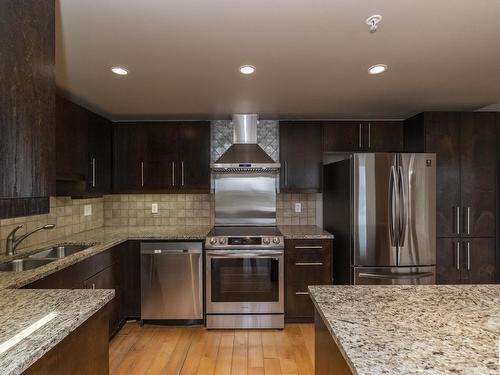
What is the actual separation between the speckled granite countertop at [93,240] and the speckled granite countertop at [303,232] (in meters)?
0.86

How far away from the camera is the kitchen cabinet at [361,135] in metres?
3.54

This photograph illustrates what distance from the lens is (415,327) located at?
41.3 inches

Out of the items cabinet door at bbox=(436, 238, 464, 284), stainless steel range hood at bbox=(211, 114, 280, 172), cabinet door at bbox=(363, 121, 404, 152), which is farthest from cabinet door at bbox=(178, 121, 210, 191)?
cabinet door at bbox=(436, 238, 464, 284)

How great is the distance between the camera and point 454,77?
2.29m

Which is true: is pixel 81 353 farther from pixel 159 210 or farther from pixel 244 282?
pixel 159 210

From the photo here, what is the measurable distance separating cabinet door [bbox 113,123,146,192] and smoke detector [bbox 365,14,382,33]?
2700mm

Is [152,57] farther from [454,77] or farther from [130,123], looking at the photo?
[454,77]

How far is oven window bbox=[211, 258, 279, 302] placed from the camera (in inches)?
119

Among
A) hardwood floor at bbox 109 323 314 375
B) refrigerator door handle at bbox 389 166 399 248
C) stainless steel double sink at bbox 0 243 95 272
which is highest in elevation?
refrigerator door handle at bbox 389 166 399 248

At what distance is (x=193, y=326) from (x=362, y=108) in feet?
9.18

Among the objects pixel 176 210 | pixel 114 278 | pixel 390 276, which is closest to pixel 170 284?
pixel 114 278

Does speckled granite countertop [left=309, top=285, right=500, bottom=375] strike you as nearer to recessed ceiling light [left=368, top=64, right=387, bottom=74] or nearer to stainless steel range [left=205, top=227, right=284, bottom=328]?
recessed ceiling light [left=368, top=64, right=387, bottom=74]

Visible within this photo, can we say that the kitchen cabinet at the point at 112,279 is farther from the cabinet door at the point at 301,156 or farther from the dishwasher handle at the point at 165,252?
Result: the cabinet door at the point at 301,156

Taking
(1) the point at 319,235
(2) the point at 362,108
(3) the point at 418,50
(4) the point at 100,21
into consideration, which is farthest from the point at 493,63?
(4) the point at 100,21
